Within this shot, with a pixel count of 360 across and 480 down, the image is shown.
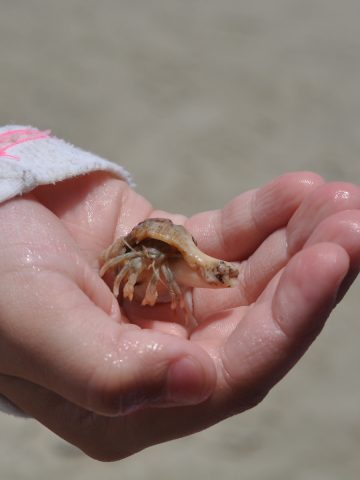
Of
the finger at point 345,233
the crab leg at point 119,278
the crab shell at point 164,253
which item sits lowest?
the crab leg at point 119,278

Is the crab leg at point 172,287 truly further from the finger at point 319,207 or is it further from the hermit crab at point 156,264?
the finger at point 319,207

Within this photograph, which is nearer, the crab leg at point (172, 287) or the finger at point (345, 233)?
the finger at point (345, 233)

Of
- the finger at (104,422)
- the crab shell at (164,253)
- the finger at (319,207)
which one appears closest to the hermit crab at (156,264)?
the crab shell at (164,253)

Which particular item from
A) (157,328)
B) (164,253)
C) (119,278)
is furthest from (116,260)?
(157,328)

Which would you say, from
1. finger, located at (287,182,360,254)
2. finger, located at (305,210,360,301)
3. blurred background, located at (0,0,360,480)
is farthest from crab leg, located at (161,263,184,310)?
blurred background, located at (0,0,360,480)

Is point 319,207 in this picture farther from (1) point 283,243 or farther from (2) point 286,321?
(2) point 286,321

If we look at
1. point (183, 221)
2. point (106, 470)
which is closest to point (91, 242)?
point (183, 221)

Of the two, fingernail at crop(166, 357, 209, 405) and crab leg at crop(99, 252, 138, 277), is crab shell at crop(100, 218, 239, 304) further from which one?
fingernail at crop(166, 357, 209, 405)

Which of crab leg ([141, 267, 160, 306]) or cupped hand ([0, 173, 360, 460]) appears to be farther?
crab leg ([141, 267, 160, 306])

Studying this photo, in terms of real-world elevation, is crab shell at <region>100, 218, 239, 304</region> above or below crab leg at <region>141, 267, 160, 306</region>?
above
